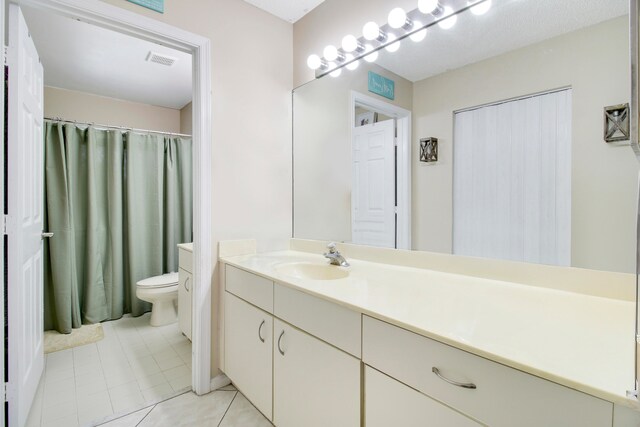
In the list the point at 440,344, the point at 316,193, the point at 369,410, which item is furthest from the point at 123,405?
the point at 440,344

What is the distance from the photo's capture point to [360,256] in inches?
67.7

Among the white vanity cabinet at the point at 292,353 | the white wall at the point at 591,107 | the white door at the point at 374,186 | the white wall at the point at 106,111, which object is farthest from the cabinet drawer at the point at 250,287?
the white wall at the point at 106,111

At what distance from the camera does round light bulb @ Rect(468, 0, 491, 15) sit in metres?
1.23

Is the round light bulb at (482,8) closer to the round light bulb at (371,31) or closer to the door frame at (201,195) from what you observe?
the round light bulb at (371,31)

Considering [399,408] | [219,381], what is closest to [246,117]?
[219,381]

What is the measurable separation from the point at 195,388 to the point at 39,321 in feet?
3.29

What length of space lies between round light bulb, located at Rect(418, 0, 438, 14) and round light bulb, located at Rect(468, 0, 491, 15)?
0.16 m

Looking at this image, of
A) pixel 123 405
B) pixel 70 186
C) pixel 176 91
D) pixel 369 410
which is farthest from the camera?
pixel 176 91

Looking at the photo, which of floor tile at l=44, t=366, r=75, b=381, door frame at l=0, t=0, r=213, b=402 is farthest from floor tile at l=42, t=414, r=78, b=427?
door frame at l=0, t=0, r=213, b=402

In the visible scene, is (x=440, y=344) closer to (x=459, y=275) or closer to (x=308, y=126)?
(x=459, y=275)

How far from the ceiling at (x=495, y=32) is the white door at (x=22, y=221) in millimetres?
1720

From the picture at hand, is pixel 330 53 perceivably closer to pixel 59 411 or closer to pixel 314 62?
pixel 314 62

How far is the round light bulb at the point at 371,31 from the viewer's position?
1537mm

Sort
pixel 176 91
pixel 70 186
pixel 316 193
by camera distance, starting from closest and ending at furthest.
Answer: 1. pixel 316 193
2. pixel 70 186
3. pixel 176 91
